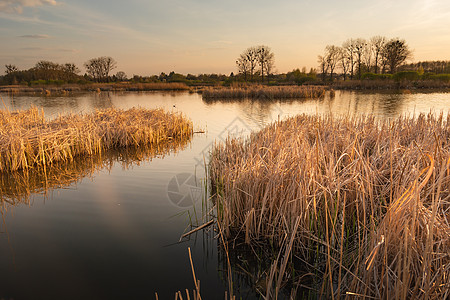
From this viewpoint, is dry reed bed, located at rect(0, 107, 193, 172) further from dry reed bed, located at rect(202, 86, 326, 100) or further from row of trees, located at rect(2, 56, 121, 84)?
row of trees, located at rect(2, 56, 121, 84)

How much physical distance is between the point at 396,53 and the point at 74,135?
194 feet

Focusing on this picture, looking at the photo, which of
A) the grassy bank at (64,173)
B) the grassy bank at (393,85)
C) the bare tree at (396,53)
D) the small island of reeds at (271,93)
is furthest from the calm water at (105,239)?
the bare tree at (396,53)

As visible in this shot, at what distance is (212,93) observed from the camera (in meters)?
31.6

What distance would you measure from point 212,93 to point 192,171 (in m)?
25.4

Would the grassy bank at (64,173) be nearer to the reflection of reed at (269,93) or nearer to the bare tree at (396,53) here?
the reflection of reed at (269,93)

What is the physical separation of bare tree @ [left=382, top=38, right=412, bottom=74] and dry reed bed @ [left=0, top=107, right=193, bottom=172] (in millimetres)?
53742

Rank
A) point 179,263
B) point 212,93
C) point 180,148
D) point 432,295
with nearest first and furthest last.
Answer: point 432,295, point 179,263, point 180,148, point 212,93

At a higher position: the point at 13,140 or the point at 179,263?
the point at 13,140

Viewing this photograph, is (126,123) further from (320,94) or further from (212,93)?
(320,94)

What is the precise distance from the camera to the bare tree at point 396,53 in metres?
49.4

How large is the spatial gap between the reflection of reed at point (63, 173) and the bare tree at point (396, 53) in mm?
55947

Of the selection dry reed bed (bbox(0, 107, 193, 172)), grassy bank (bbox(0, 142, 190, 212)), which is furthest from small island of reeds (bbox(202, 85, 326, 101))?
grassy bank (bbox(0, 142, 190, 212))

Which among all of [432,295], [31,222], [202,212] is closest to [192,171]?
[202,212]

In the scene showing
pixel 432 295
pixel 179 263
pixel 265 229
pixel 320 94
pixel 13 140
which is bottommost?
pixel 179 263
